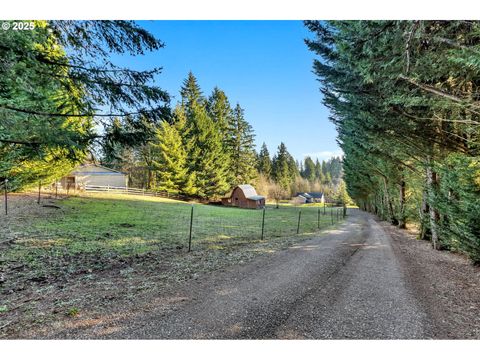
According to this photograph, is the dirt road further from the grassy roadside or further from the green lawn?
the green lawn

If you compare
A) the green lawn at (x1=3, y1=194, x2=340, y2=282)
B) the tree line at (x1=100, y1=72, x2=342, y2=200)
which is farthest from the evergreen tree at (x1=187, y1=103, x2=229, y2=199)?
the green lawn at (x1=3, y1=194, x2=340, y2=282)

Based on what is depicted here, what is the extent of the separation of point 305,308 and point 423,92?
155 inches

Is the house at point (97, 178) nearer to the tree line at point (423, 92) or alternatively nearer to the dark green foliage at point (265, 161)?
the dark green foliage at point (265, 161)

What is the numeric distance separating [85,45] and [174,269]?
3682 mm

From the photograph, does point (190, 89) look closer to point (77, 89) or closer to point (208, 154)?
point (77, 89)

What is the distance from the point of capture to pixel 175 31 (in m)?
3.29

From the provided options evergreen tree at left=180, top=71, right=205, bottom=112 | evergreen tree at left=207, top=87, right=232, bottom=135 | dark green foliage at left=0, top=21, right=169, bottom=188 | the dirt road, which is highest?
evergreen tree at left=207, top=87, right=232, bottom=135

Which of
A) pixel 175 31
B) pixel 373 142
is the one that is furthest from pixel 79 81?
pixel 373 142

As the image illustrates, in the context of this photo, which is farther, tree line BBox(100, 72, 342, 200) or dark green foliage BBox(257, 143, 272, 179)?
dark green foliage BBox(257, 143, 272, 179)

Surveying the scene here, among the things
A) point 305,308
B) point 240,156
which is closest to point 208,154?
point 240,156

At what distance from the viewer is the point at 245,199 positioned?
2145cm

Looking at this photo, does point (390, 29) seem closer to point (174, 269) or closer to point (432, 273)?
point (432, 273)

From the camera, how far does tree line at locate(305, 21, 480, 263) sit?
2.81 m

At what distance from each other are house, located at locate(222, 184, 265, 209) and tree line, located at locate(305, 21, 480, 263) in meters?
12.5
